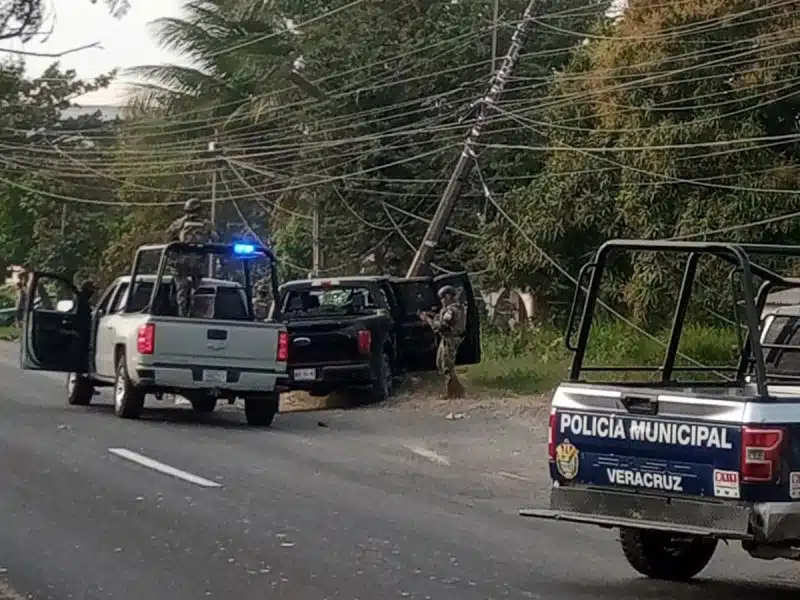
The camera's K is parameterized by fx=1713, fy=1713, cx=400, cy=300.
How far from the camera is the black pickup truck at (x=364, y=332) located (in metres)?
22.3

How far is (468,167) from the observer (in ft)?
87.7

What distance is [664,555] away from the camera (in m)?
10.0

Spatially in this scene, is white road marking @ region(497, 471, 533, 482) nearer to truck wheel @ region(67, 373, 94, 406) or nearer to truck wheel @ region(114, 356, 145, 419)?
truck wheel @ region(114, 356, 145, 419)

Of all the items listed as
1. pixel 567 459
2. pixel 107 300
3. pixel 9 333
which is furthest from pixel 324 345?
pixel 9 333

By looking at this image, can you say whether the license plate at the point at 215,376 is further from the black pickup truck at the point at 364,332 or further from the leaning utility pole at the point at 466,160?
the leaning utility pole at the point at 466,160

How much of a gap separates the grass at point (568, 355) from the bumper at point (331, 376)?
7.86ft

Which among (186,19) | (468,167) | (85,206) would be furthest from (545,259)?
(85,206)

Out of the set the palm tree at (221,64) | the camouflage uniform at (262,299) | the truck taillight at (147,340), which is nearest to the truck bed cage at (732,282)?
the truck taillight at (147,340)

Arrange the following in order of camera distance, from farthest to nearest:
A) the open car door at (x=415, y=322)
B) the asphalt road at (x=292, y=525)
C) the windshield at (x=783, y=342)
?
1. the open car door at (x=415, y=322)
2. the windshield at (x=783, y=342)
3. the asphalt road at (x=292, y=525)

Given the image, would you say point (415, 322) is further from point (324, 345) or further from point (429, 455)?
point (429, 455)

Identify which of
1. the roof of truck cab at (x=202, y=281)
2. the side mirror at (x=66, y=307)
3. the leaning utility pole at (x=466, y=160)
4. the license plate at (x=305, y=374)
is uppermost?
the leaning utility pole at (x=466, y=160)

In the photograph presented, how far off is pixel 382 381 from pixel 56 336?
447 centimetres

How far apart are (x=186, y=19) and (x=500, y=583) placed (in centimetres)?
3241

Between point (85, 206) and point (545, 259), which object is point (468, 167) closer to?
point (545, 259)
